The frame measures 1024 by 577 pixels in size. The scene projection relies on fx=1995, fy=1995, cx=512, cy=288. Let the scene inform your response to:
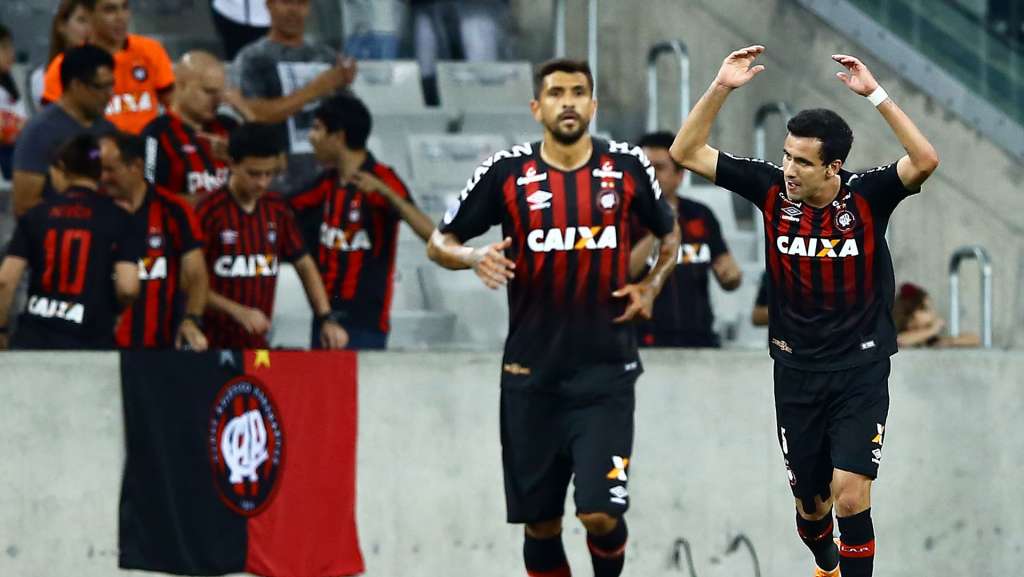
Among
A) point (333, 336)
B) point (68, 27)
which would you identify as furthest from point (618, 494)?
point (68, 27)

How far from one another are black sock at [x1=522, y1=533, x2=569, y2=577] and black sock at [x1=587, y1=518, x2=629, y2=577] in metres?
0.19

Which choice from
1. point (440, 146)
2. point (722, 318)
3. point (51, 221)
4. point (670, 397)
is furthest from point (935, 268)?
point (51, 221)

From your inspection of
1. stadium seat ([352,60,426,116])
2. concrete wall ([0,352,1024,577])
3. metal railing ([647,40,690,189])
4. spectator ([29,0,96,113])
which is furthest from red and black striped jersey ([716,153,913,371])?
stadium seat ([352,60,426,116])

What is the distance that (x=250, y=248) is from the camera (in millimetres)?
11281

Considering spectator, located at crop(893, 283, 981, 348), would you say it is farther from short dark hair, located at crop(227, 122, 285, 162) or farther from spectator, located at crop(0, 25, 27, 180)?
spectator, located at crop(0, 25, 27, 180)

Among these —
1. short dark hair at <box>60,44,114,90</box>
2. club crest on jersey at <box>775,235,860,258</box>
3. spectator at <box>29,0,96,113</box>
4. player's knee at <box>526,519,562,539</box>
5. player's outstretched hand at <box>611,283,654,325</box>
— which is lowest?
player's knee at <box>526,519,562,539</box>

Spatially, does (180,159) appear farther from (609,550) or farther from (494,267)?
(609,550)

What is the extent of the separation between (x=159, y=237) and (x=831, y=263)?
3909mm

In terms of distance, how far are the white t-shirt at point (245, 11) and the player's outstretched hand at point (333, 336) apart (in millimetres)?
3601

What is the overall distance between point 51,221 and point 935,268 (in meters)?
7.37

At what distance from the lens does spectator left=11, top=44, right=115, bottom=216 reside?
11375 millimetres

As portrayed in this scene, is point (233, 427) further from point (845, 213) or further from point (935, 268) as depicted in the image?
point (935, 268)

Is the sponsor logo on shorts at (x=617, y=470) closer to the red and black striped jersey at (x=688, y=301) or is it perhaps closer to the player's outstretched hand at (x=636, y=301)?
the player's outstretched hand at (x=636, y=301)

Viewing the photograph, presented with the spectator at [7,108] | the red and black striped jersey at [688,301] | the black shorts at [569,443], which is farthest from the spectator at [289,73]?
the black shorts at [569,443]
